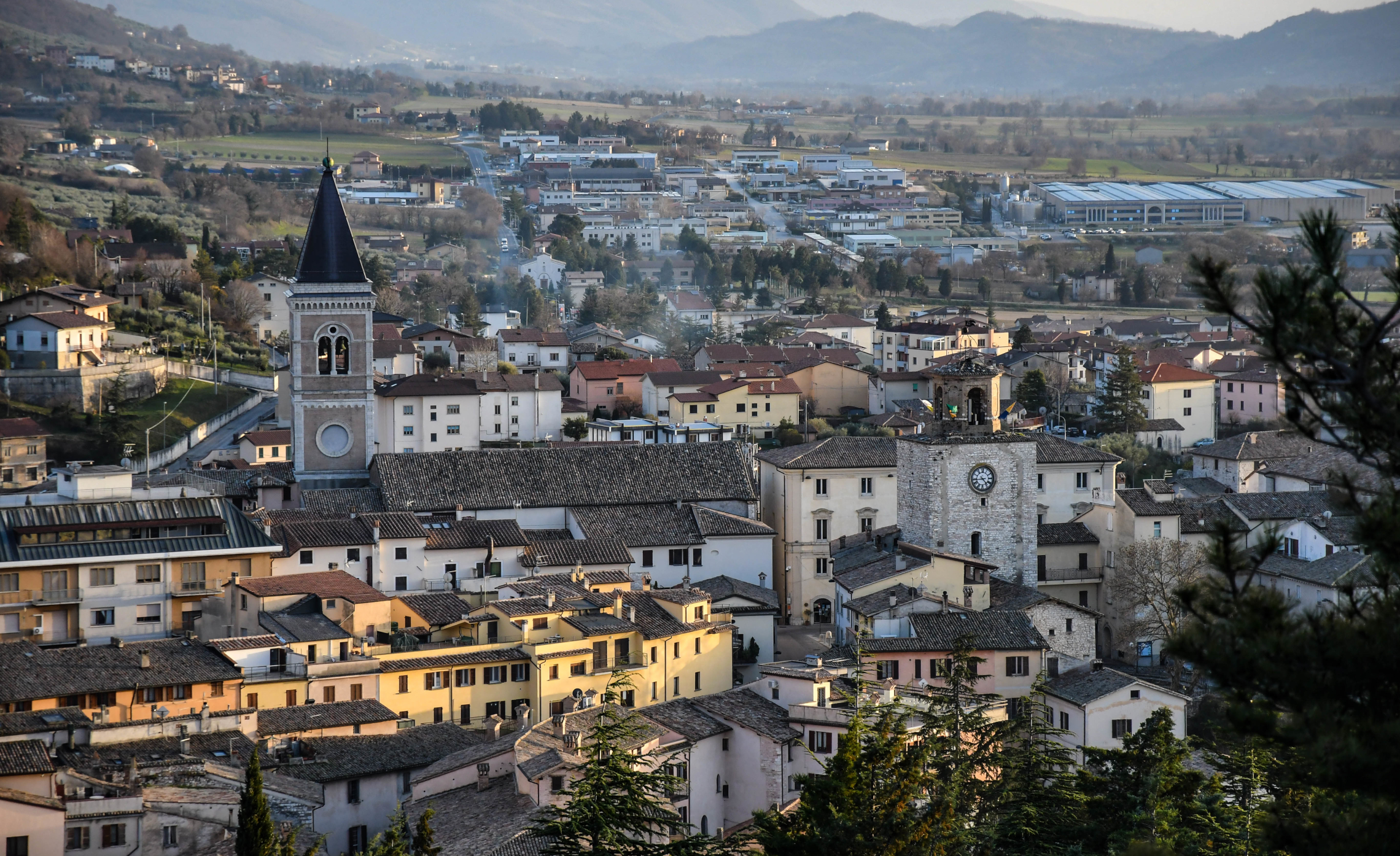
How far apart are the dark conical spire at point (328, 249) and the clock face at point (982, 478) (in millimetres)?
16302

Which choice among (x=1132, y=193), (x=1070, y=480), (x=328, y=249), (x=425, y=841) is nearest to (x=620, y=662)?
(x=425, y=841)

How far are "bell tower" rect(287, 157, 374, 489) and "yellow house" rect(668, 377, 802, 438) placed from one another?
19.8 metres

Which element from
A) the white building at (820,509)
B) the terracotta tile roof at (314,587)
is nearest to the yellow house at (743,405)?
the white building at (820,509)

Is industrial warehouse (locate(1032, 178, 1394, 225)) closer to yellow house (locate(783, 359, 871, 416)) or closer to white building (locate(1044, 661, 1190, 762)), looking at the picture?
yellow house (locate(783, 359, 871, 416))

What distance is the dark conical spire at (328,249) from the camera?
4566cm

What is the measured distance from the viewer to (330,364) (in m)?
45.6

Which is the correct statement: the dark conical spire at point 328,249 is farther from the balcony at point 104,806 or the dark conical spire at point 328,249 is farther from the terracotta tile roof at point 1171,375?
the terracotta tile roof at point 1171,375

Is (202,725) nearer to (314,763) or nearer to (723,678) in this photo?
(314,763)

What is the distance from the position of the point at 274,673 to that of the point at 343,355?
1637 centimetres

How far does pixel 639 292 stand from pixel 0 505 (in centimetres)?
6733

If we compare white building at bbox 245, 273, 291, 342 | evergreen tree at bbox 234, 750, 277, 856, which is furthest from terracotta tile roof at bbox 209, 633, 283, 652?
white building at bbox 245, 273, 291, 342

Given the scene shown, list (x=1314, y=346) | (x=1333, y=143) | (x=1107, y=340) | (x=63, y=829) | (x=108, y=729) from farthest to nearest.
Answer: (x=1333, y=143), (x=1107, y=340), (x=108, y=729), (x=63, y=829), (x=1314, y=346)

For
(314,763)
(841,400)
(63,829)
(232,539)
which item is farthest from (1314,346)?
(841,400)

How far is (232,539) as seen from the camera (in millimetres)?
35719
